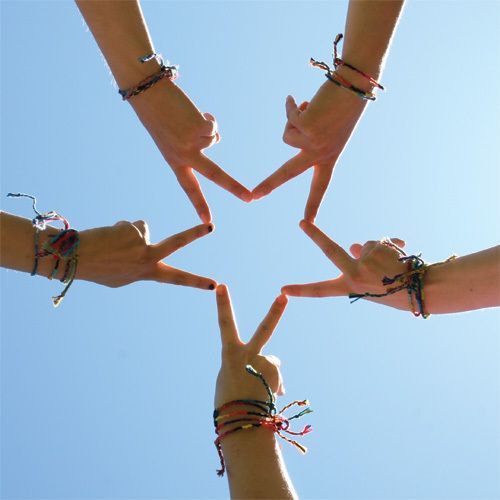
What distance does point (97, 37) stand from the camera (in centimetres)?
Result: 473

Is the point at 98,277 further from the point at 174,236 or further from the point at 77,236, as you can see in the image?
the point at 174,236

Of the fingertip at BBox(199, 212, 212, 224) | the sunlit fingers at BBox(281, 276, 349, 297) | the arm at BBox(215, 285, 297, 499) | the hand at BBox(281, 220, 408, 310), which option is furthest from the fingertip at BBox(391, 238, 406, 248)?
the fingertip at BBox(199, 212, 212, 224)

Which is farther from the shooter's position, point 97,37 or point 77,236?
point 97,37

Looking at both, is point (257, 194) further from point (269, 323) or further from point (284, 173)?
point (269, 323)

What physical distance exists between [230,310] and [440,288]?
155cm

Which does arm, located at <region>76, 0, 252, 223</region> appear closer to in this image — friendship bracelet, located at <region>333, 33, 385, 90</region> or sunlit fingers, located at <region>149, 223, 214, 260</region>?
sunlit fingers, located at <region>149, 223, 214, 260</region>

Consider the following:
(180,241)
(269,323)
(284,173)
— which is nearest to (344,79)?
(284,173)

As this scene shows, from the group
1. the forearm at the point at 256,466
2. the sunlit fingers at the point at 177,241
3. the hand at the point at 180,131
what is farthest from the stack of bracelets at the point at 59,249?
the forearm at the point at 256,466

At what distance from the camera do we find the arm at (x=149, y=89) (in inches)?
184

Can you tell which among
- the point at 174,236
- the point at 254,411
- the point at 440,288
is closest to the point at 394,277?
the point at 440,288

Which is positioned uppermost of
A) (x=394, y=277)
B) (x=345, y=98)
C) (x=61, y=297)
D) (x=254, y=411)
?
(x=345, y=98)

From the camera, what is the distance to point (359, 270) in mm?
4543

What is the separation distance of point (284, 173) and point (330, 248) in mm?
735

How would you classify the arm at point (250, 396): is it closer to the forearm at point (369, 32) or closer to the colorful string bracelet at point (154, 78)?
the colorful string bracelet at point (154, 78)
